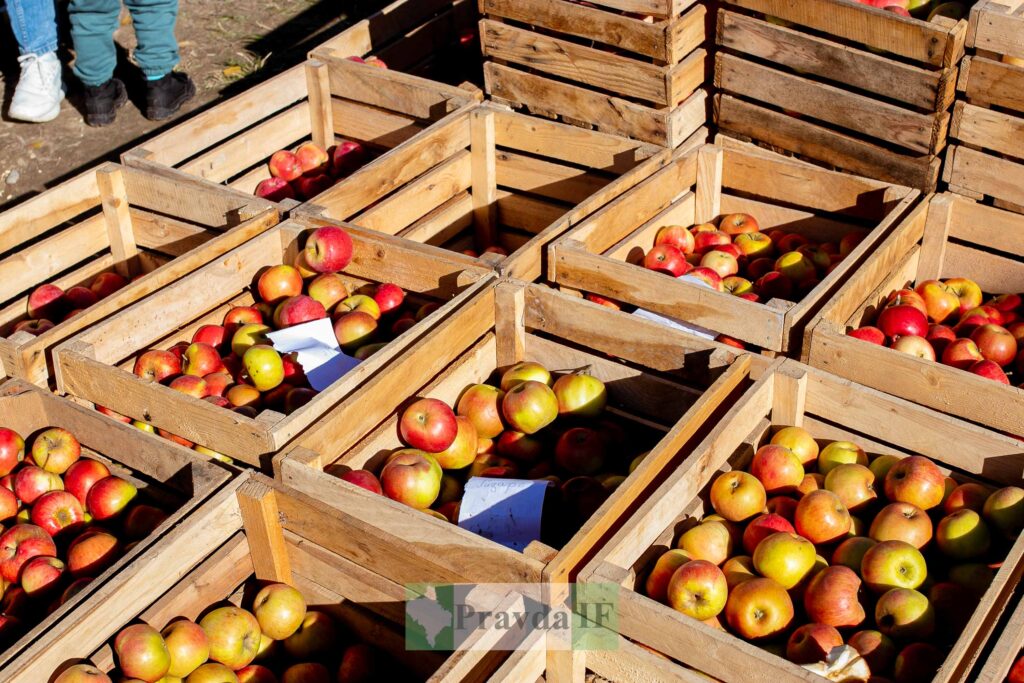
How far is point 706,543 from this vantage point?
11.4 feet

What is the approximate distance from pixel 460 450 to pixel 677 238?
5.46 ft

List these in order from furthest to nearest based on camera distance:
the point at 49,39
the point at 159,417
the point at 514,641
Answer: the point at 49,39
the point at 159,417
the point at 514,641

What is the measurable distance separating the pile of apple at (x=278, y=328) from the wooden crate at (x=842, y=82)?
1.99 metres

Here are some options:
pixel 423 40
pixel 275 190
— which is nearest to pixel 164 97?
pixel 423 40

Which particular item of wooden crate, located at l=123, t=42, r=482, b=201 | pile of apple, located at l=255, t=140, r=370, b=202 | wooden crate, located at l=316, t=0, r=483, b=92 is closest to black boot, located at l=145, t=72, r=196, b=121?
wooden crate, located at l=316, t=0, r=483, b=92

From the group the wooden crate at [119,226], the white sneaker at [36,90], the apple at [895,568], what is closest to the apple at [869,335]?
the apple at [895,568]

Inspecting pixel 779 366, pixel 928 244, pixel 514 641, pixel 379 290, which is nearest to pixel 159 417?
pixel 379 290

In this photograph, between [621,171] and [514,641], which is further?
[621,171]

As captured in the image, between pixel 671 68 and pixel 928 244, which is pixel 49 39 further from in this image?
pixel 928 244

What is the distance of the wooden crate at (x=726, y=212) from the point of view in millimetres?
4098

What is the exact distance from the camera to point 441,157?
5504 millimetres

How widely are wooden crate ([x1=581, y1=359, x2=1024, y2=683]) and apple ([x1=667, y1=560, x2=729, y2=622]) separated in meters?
0.14

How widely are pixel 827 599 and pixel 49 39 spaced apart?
21.2 ft

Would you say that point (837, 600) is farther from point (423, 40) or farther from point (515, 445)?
point (423, 40)
